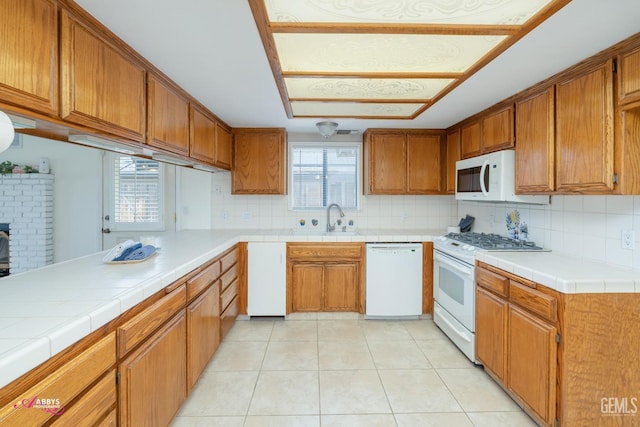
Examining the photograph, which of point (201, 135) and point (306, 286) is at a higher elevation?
point (201, 135)

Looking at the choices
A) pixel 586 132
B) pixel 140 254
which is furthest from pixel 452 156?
pixel 140 254

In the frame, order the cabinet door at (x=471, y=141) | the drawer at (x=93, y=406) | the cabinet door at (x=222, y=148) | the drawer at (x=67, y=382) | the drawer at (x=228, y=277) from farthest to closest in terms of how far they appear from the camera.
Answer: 1. the cabinet door at (x=222, y=148)
2. the cabinet door at (x=471, y=141)
3. the drawer at (x=228, y=277)
4. the drawer at (x=93, y=406)
5. the drawer at (x=67, y=382)

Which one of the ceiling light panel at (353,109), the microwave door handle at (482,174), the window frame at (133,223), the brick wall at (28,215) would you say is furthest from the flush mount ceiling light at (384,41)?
the brick wall at (28,215)

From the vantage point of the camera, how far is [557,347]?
5.06ft

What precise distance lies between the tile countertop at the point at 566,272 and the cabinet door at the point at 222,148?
2534 millimetres

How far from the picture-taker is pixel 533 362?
1.68m

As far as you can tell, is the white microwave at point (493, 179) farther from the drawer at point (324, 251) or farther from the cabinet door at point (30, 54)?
the cabinet door at point (30, 54)

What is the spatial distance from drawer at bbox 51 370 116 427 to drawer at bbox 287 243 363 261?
2.08 meters

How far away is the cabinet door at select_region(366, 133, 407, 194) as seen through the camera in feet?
11.3

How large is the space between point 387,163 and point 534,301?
2.12m

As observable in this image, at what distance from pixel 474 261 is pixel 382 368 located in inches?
43.5

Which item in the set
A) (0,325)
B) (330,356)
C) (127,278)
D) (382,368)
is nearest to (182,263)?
(127,278)

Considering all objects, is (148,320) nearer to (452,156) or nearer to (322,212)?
(322,212)

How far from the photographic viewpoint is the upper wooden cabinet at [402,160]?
3.44 metres
